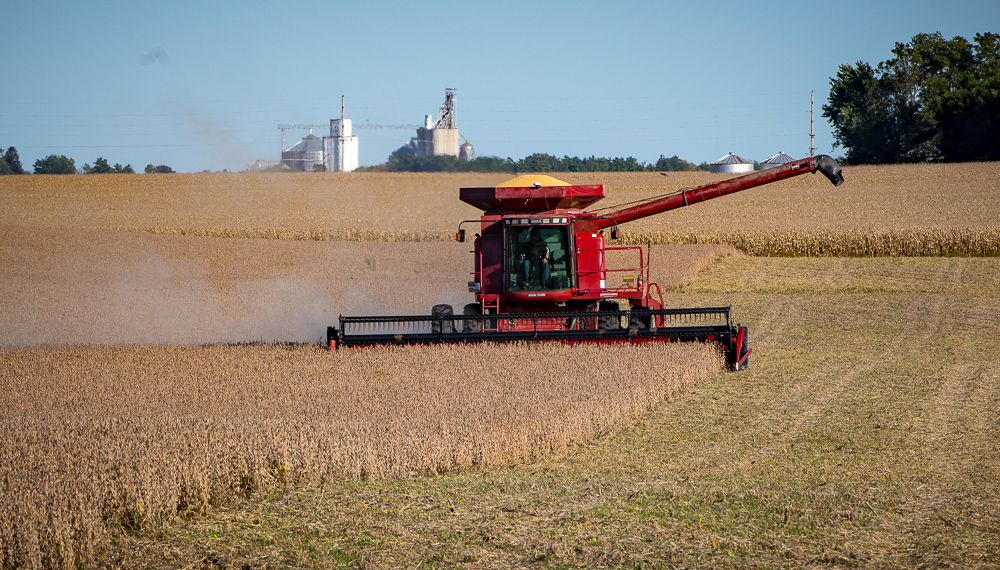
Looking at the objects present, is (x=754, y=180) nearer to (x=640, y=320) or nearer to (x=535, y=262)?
(x=640, y=320)

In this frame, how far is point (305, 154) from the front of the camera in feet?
51.5

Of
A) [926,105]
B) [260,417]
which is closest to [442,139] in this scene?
[260,417]

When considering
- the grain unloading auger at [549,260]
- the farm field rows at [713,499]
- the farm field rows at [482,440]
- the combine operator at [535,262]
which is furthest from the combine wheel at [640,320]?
the farm field rows at [713,499]

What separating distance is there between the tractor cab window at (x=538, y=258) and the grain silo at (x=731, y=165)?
2041 inches

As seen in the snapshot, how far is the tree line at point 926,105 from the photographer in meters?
51.9

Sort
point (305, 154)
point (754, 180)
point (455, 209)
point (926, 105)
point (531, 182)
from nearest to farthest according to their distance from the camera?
point (754, 180), point (531, 182), point (305, 154), point (455, 209), point (926, 105)

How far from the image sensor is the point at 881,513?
5383mm

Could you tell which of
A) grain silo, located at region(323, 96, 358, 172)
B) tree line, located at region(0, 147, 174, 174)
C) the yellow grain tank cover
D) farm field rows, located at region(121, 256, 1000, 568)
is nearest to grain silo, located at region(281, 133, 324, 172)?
grain silo, located at region(323, 96, 358, 172)

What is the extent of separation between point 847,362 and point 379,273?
45.8 feet

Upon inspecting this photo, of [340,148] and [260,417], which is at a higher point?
[340,148]

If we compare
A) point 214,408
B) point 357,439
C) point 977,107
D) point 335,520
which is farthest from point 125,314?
point 977,107

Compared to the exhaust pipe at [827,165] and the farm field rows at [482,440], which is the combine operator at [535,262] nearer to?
the farm field rows at [482,440]

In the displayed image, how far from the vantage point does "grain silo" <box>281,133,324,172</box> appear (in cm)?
1494

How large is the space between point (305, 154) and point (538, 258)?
5.38m
